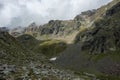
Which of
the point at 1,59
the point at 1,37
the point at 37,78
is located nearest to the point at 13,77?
the point at 37,78

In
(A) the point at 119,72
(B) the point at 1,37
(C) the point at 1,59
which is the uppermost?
(B) the point at 1,37

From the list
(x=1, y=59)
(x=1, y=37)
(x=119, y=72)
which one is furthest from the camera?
(x=119, y=72)

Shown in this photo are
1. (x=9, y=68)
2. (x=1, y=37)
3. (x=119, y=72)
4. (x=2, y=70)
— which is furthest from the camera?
(x=119, y=72)

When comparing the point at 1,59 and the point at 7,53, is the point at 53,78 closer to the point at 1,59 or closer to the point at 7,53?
the point at 1,59

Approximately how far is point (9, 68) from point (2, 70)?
198 centimetres

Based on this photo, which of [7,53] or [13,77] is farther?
[7,53]

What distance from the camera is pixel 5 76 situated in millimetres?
27859

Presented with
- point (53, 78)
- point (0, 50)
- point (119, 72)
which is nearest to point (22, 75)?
point (53, 78)

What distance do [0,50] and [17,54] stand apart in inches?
188

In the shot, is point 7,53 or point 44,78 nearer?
point 44,78

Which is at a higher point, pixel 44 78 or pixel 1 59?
pixel 1 59

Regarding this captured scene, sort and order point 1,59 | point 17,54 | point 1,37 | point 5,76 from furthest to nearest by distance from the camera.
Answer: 1. point 1,37
2. point 17,54
3. point 1,59
4. point 5,76

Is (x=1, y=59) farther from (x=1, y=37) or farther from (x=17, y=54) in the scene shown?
(x=1, y=37)

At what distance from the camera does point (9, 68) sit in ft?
104
